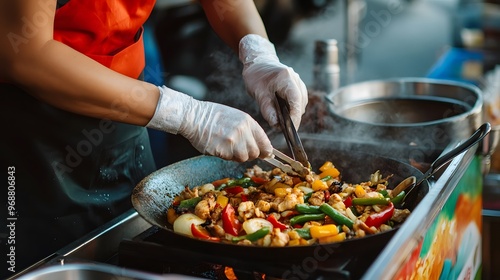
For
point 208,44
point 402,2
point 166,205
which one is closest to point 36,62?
point 166,205

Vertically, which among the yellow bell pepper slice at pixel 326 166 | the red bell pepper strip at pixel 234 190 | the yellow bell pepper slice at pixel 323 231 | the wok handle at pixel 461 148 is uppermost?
the wok handle at pixel 461 148

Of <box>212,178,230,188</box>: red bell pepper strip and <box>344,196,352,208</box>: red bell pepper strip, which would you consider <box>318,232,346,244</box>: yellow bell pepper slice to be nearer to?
<box>344,196,352,208</box>: red bell pepper strip

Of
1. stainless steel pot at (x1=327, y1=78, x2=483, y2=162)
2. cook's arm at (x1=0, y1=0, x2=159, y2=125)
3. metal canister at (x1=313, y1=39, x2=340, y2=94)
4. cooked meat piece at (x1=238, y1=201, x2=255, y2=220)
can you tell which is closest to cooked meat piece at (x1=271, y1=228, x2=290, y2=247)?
cooked meat piece at (x1=238, y1=201, x2=255, y2=220)

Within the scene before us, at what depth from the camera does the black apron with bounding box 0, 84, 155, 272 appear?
7.20 feet

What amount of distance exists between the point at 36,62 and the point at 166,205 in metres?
0.63

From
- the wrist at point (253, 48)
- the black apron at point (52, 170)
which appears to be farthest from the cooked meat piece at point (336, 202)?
the black apron at point (52, 170)

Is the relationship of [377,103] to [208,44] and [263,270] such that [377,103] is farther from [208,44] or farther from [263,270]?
[208,44]

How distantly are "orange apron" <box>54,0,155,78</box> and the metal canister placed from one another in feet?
3.95

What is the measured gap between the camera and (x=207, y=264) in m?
1.65

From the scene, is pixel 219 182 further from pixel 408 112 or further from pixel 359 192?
pixel 408 112

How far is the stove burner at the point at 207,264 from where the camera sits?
152 cm

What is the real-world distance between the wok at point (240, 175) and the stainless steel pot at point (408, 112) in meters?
0.21

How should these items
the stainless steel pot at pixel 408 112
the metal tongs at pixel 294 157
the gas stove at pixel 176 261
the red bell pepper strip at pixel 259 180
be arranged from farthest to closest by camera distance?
the stainless steel pot at pixel 408 112 < the red bell pepper strip at pixel 259 180 < the metal tongs at pixel 294 157 < the gas stove at pixel 176 261

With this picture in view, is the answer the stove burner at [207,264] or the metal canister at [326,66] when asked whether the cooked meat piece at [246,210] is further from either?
the metal canister at [326,66]
